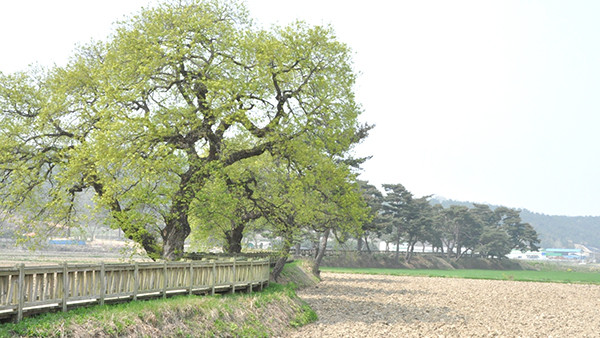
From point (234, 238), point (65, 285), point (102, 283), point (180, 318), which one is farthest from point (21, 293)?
point (234, 238)

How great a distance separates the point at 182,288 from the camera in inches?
854

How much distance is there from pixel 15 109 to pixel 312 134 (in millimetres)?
15349

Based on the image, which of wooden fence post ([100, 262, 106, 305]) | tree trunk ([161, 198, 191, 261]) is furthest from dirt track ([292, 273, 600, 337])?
wooden fence post ([100, 262, 106, 305])

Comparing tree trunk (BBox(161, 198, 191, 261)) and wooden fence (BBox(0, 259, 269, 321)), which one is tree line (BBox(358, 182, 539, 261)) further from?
wooden fence (BBox(0, 259, 269, 321))

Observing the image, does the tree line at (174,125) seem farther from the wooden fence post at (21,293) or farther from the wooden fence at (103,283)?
the wooden fence post at (21,293)

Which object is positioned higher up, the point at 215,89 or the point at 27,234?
the point at 215,89

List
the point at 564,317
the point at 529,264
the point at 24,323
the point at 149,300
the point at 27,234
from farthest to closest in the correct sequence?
the point at 529,264 → the point at 564,317 → the point at 27,234 → the point at 149,300 → the point at 24,323

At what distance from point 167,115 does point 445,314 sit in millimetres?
15884

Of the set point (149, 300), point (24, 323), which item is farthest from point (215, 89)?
point (24, 323)

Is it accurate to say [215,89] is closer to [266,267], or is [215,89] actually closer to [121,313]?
[266,267]

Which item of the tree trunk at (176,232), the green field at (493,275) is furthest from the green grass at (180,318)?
the green field at (493,275)

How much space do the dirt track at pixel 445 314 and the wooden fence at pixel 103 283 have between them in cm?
393

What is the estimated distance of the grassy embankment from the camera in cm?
1453

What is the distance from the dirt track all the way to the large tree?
8007 millimetres
